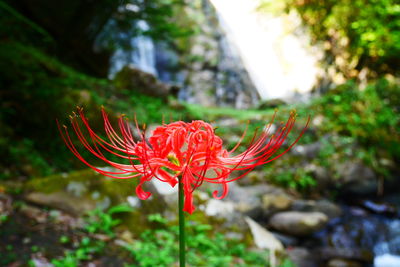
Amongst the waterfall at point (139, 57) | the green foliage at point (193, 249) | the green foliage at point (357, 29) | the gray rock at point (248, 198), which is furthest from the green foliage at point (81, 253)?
the waterfall at point (139, 57)

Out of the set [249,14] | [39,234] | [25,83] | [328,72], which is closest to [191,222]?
[39,234]

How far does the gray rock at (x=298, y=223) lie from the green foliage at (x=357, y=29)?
5.86 meters

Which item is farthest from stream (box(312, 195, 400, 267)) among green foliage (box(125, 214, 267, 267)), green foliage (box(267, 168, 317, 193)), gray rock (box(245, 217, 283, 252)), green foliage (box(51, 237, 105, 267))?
green foliage (box(51, 237, 105, 267))

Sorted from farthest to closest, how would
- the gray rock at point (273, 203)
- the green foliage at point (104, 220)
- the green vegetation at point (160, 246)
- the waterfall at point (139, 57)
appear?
the waterfall at point (139, 57)
the gray rock at point (273, 203)
the green foliage at point (104, 220)
the green vegetation at point (160, 246)

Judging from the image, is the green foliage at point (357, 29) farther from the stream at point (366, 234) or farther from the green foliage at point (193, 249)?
the green foliage at point (193, 249)

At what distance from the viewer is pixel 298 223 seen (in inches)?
206

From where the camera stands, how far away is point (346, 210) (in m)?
6.53

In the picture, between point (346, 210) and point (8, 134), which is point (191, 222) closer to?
point (8, 134)

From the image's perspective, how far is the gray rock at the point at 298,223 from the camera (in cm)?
521

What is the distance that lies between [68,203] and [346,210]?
6.39 metres

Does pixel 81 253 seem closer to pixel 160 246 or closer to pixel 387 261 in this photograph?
pixel 160 246

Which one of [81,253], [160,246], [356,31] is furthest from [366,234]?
[356,31]

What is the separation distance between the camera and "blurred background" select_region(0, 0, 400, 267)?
8.93ft

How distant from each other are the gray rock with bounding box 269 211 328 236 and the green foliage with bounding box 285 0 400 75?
19.2ft
